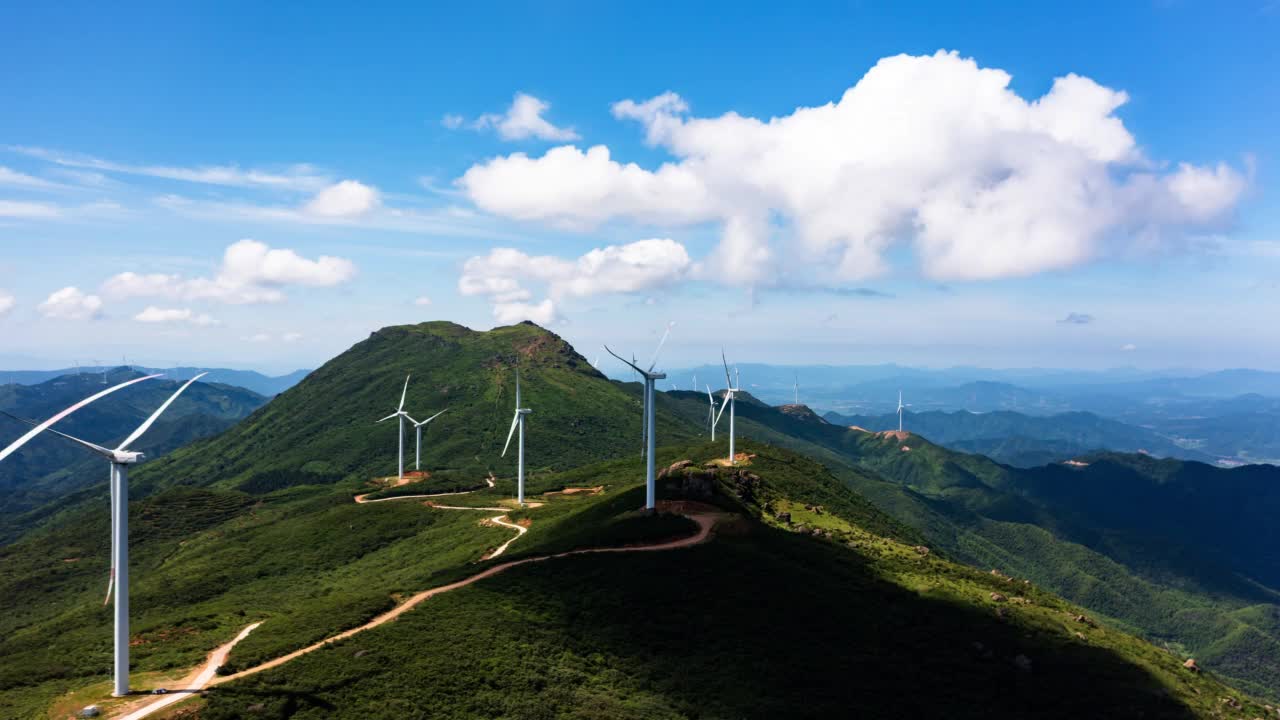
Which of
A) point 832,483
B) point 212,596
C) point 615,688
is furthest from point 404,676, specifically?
point 832,483

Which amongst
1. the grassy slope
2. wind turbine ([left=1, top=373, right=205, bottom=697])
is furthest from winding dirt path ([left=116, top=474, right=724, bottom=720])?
wind turbine ([left=1, top=373, right=205, bottom=697])

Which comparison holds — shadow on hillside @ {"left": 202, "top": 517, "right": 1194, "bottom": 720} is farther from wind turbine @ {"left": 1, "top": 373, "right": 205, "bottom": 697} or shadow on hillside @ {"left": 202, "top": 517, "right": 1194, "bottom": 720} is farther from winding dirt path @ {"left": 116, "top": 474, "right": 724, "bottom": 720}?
wind turbine @ {"left": 1, "top": 373, "right": 205, "bottom": 697}

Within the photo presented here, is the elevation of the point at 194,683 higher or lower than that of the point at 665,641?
higher

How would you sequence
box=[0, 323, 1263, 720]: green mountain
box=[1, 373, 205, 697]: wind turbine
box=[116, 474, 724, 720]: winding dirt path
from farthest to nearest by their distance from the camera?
box=[0, 323, 1263, 720]: green mountain → box=[116, 474, 724, 720]: winding dirt path → box=[1, 373, 205, 697]: wind turbine

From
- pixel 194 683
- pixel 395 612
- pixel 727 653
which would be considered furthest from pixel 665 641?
pixel 194 683

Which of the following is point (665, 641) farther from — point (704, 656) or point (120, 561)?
point (120, 561)

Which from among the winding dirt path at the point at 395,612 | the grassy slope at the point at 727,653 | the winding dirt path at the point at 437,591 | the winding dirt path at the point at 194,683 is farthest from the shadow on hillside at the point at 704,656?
the winding dirt path at the point at 194,683

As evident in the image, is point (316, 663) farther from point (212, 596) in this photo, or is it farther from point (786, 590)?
point (212, 596)

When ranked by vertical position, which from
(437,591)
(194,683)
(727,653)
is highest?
(194,683)
